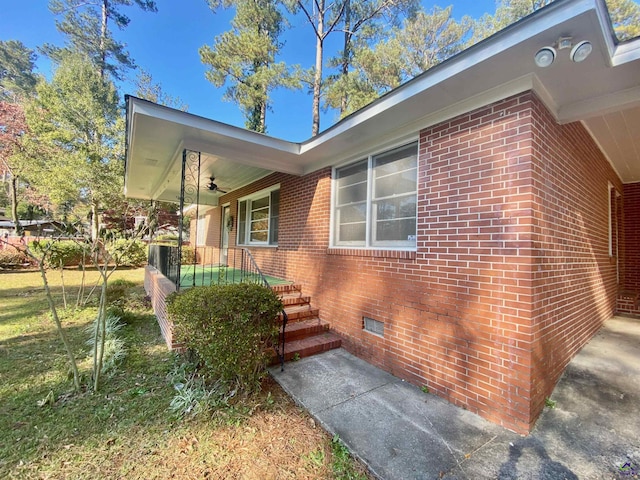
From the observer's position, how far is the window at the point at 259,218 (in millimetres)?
6801

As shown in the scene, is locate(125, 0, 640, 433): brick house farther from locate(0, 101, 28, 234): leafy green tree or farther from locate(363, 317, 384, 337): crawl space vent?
locate(0, 101, 28, 234): leafy green tree

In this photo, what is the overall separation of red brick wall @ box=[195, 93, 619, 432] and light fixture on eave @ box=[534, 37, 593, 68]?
17.6 inches

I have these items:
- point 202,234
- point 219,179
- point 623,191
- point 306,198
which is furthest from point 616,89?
point 202,234

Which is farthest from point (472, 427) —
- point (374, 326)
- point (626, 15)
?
point (626, 15)

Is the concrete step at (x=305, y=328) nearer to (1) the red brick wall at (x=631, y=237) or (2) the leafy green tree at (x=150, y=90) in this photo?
(1) the red brick wall at (x=631, y=237)

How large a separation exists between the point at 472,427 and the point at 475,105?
3.13 m

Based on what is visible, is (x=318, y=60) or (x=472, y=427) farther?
(x=318, y=60)

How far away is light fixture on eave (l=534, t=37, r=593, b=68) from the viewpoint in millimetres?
2045

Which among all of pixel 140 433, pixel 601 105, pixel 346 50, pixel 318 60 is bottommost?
pixel 140 433

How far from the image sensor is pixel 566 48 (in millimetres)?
2139

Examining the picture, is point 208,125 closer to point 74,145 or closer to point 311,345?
point 311,345

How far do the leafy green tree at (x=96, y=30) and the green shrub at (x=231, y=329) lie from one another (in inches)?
840

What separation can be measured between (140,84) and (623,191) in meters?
23.7

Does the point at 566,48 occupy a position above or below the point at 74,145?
below
